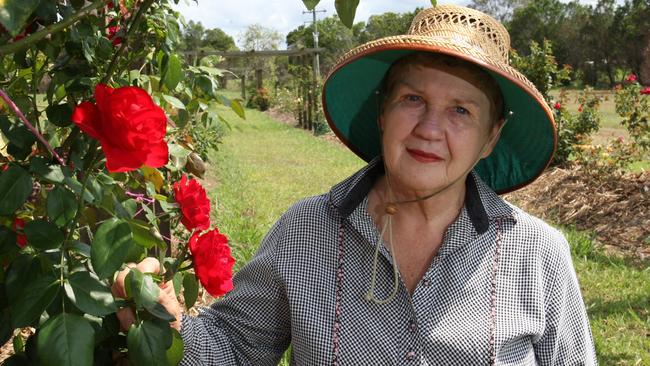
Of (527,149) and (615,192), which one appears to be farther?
(615,192)

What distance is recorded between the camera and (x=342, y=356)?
1.61 metres

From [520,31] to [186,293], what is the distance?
2128 inches

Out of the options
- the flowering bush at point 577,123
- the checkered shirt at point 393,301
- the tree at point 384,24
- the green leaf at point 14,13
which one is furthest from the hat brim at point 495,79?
the tree at point 384,24

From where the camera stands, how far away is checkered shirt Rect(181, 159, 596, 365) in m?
1.60

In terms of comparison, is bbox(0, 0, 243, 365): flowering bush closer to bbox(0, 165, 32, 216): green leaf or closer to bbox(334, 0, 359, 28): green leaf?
bbox(0, 165, 32, 216): green leaf

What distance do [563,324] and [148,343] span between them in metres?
1.14

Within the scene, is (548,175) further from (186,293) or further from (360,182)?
(186,293)

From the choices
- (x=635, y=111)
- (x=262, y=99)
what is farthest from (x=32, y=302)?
(x=262, y=99)

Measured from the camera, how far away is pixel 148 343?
0.91 m

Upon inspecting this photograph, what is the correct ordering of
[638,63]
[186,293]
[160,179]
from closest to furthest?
[186,293], [160,179], [638,63]

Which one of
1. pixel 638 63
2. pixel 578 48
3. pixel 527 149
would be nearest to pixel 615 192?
pixel 527 149

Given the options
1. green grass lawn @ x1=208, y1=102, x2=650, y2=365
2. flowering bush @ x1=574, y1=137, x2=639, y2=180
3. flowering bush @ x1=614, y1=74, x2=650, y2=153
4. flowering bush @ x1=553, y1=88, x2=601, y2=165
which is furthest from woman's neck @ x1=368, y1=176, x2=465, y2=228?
flowering bush @ x1=553, y1=88, x2=601, y2=165

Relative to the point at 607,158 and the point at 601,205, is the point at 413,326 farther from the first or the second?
the point at 607,158

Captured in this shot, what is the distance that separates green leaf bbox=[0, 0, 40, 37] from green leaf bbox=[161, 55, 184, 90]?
0.57 m
